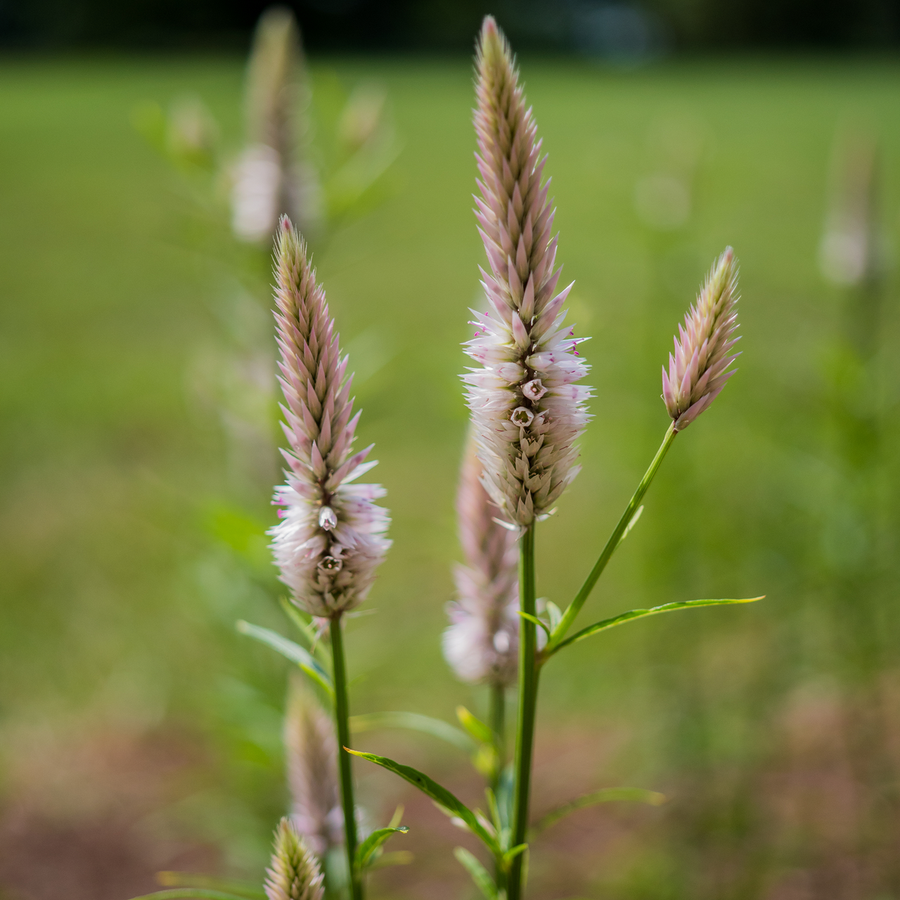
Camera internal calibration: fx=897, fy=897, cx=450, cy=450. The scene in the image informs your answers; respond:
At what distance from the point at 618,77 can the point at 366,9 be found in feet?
37.4

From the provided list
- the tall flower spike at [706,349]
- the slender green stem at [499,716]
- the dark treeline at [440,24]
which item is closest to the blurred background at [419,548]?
the slender green stem at [499,716]


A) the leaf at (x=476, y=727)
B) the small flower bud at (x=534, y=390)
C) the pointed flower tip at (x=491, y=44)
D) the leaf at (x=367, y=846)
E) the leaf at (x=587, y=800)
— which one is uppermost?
the pointed flower tip at (x=491, y=44)

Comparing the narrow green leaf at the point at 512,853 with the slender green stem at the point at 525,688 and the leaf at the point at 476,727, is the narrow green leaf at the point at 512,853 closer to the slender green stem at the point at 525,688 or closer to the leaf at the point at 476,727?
the slender green stem at the point at 525,688

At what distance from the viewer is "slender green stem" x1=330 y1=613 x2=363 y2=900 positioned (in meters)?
0.62

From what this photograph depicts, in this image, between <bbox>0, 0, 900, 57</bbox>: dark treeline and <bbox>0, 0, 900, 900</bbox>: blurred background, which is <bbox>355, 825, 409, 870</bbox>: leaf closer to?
<bbox>0, 0, 900, 900</bbox>: blurred background

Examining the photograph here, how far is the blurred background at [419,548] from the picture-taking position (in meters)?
1.75

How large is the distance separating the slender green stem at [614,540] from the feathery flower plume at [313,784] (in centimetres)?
29

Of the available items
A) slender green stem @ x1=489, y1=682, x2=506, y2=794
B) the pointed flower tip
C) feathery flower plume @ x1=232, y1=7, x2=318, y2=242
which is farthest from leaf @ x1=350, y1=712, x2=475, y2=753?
feathery flower plume @ x1=232, y1=7, x2=318, y2=242

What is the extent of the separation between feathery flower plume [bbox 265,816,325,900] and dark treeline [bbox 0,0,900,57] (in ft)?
81.5

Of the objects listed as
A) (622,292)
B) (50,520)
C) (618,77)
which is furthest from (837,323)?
(618,77)

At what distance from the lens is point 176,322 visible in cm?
742

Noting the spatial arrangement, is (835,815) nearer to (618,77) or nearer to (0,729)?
(0,729)

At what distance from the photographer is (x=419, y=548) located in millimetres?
4605

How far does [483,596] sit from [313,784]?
23cm
